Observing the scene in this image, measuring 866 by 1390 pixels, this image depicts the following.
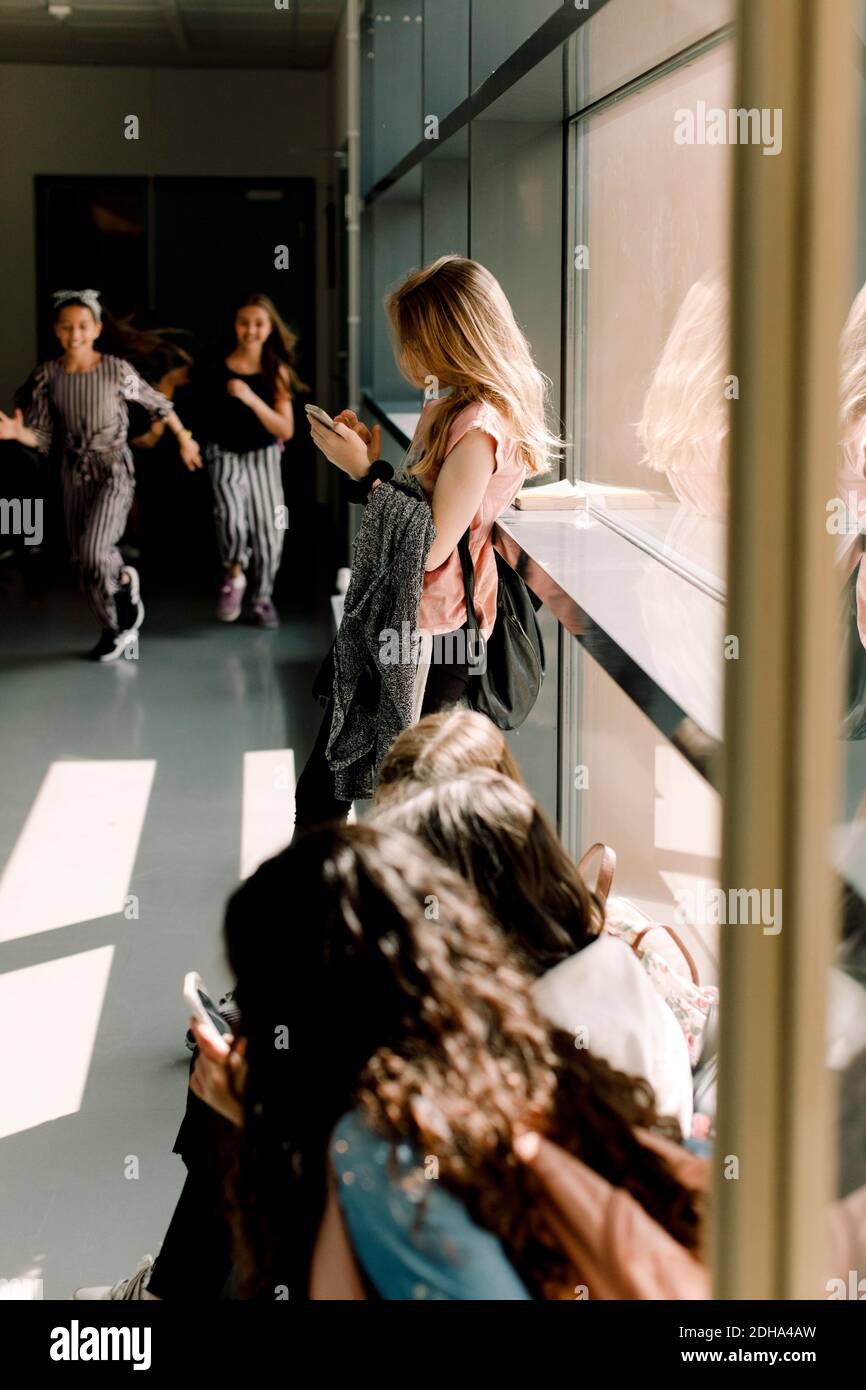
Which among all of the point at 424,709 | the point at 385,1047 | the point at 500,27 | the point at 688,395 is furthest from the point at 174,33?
the point at 385,1047

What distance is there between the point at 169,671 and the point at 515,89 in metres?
4.12

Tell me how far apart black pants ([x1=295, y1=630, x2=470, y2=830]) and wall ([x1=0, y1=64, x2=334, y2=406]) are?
8.65 metres

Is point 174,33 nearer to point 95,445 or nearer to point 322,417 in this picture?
point 95,445

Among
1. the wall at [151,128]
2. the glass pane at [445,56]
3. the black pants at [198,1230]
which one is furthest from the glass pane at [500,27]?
the wall at [151,128]

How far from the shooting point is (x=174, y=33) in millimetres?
9594

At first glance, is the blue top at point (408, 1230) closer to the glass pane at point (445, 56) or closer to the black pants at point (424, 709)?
the black pants at point (424, 709)

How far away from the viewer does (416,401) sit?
6.86m

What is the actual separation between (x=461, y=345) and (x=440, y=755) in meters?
0.94

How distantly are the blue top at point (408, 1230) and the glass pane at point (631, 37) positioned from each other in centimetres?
138

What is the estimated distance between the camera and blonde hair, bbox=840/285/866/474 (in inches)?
32.0
